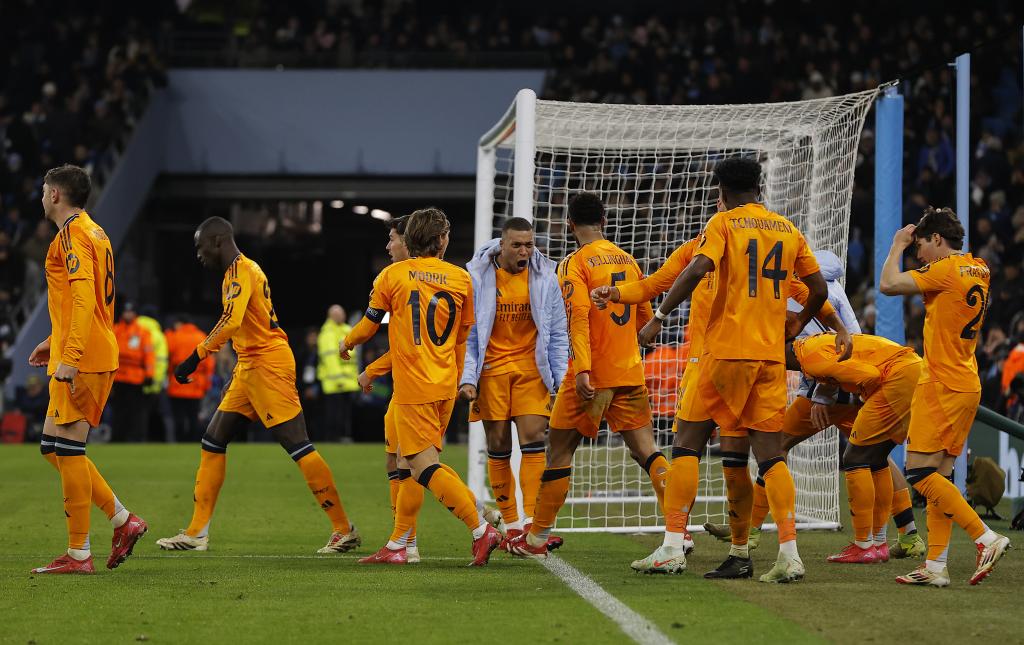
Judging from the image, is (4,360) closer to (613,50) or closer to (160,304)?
(160,304)

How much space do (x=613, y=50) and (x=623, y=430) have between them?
21507 mm

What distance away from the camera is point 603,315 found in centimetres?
787

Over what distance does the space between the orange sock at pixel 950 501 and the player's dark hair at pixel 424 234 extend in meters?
2.84

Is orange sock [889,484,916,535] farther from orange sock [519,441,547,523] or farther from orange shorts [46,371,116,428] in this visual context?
orange shorts [46,371,116,428]

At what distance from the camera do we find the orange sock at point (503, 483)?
26.4 feet

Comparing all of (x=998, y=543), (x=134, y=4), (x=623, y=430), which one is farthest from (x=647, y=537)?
(x=134, y=4)

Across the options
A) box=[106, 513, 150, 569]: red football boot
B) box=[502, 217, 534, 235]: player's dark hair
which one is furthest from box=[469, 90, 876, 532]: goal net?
box=[106, 513, 150, 569]: red football boot

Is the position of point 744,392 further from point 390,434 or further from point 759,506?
point 390,434

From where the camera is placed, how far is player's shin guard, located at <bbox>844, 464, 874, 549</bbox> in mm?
7875

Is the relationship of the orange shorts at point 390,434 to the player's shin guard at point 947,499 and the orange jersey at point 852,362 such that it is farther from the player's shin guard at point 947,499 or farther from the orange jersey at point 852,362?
the player's shin guard at point 947,499

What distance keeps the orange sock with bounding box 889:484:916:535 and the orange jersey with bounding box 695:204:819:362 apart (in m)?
2.10

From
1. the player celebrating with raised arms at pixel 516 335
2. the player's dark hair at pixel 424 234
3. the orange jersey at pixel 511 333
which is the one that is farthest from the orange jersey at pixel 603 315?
the player's dark hair at pixel 424 234

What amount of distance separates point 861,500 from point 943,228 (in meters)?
1.79

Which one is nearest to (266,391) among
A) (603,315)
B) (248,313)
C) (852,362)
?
(248,313)
